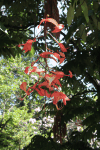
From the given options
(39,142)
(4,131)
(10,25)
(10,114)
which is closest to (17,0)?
(10,25)

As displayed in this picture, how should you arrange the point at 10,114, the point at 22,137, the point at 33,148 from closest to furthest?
the point at 33,148, the point at 10,114, the point at 22,137

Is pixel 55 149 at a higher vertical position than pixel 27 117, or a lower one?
lower

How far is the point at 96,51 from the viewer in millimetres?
1643

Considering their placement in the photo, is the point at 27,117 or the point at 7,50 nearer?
the point at 7,50

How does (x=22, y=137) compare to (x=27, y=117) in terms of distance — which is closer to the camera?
(x=22, y=137)

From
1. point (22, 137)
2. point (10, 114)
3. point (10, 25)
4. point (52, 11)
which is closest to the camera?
point (52, 11)

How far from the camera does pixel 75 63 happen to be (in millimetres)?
1690

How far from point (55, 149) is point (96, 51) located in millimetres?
1131

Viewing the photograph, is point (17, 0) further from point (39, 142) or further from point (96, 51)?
point (39, 142)

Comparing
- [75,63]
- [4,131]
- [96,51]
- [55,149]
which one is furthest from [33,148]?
[4,131]

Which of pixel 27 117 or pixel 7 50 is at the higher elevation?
pixel 27 117

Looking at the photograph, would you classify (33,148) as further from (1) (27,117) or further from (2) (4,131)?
(1) (27,117)

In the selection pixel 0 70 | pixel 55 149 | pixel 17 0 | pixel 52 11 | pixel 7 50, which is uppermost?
pixel 0 70

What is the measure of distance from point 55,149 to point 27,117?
3.58 metres
